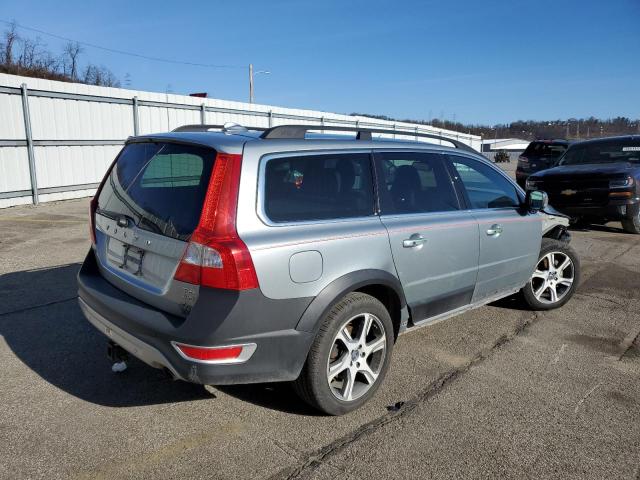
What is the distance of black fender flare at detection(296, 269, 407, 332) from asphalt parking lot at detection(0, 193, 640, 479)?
0.67 meters

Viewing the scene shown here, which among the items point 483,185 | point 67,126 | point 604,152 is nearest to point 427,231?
point 483,185

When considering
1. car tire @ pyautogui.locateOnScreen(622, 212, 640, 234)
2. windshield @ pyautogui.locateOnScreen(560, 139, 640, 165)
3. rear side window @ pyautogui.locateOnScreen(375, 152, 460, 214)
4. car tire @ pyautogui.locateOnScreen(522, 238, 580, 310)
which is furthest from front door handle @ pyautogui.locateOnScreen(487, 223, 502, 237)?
windshield @ pyautogui.locateOnScreen(560, 139, 640, 165)

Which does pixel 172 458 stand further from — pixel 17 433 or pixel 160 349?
pixel 17 433

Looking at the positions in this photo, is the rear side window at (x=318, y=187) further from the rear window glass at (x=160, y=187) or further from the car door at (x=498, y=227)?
the car door at (x=498, y=227)

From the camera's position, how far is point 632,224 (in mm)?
9516

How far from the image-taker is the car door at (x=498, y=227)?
4.13 m

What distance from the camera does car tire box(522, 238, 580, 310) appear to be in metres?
5.09

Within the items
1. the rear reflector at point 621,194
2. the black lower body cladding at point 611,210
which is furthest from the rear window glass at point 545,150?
the rear reflector at point 621,194

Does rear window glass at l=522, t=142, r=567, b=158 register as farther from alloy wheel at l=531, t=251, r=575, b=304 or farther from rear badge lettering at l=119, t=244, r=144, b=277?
rear badge lettering at l=119, t=244, r=144, b=277

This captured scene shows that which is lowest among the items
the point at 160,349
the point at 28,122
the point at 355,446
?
the point at 355,446

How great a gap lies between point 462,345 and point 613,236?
6.88 metres

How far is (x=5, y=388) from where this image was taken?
3.40 metres

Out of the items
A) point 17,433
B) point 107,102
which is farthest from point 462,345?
point 107,102

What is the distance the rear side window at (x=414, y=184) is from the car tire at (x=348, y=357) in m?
0.72
